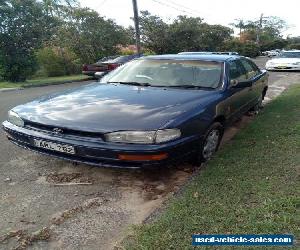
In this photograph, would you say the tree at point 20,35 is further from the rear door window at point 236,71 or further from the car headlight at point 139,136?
the car headlight at point 139,136

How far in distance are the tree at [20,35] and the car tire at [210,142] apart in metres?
14.6

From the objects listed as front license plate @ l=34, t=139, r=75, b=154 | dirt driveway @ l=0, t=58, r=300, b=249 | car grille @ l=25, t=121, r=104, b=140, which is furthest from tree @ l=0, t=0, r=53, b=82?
front license plate @ l=34, t=139, r=75, b=154

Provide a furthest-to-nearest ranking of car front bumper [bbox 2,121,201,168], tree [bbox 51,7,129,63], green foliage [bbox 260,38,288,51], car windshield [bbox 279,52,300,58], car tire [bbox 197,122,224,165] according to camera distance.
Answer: green foliage [bbox 260,38,288,51]
tree [bbox 51,7,129,63]
car windshield [bbox 279,52,300,58]
car tire [bbox 197,122,224,165]
car front bumper [bbox 2,121,201,168]

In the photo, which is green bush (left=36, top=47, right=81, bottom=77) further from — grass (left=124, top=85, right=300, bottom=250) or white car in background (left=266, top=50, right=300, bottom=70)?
grass (left=124, top=85, right=300, bottom=250)

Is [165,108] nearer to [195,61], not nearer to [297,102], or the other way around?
[195,61]

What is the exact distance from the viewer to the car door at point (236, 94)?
203 inches

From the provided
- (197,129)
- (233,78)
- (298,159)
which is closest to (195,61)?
(233,78)

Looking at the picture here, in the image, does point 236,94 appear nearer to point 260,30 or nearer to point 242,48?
point 242,48

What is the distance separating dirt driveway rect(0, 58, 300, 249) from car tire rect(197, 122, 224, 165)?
245 millimetres

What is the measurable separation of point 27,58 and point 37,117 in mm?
14765

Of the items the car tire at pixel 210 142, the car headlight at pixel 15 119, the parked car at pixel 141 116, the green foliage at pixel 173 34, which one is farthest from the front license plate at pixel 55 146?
the green foliage at pixel 173 34

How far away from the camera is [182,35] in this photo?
3294 cm

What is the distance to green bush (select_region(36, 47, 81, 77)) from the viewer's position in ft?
73.0

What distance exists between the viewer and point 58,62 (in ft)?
74.5
